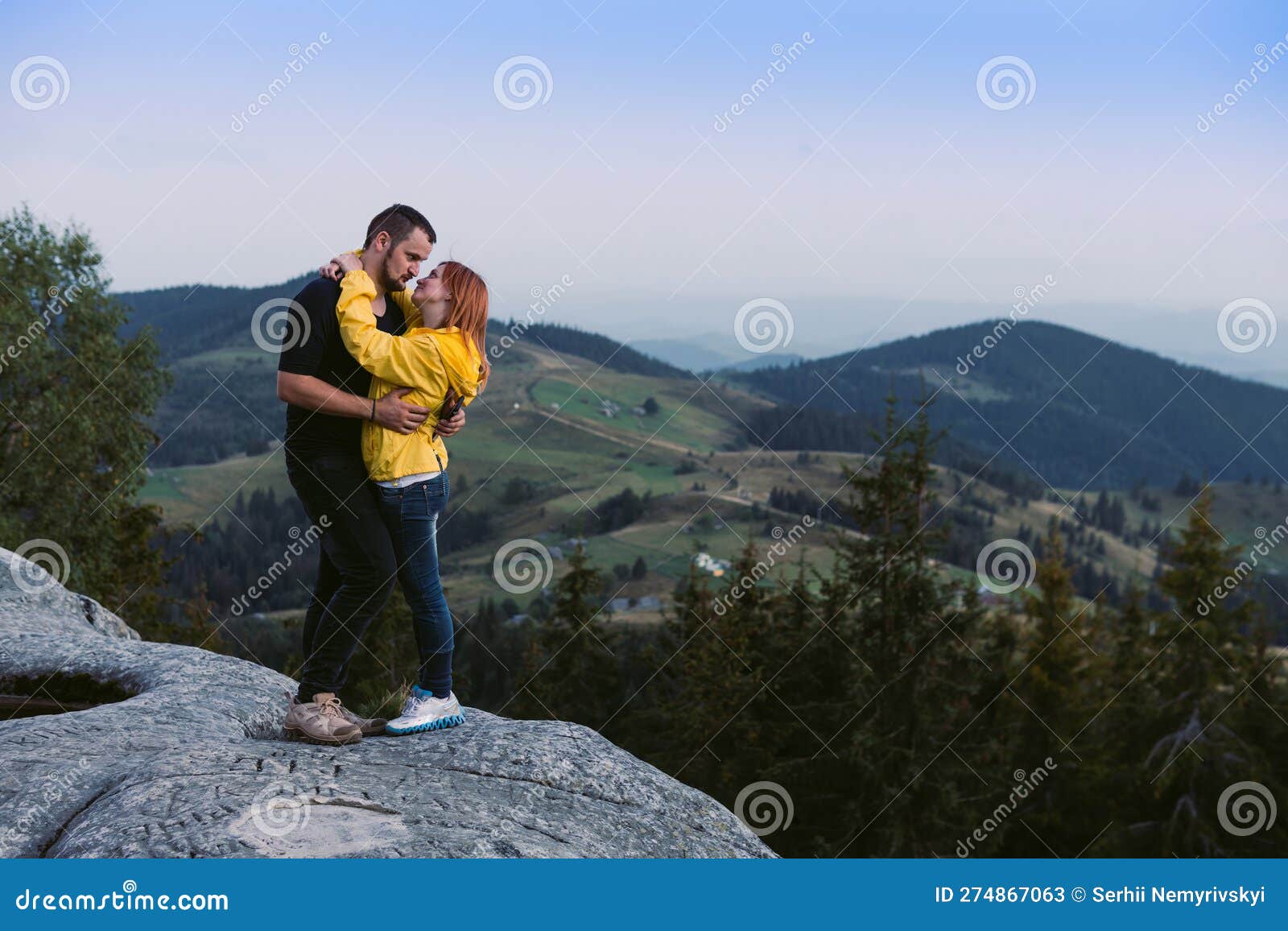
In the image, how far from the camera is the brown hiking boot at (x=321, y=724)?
7031mm

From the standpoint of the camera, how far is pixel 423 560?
695 cm

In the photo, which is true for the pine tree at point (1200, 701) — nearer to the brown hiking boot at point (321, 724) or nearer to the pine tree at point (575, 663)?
the pine tree at point (575, 663)

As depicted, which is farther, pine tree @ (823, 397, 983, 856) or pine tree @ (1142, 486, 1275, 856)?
pine tree @ (1142, 486, 1275, 856)

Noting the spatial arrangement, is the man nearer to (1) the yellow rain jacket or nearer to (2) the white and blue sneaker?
(1) the yellow rain jacket

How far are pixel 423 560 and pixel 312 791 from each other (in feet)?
5.31

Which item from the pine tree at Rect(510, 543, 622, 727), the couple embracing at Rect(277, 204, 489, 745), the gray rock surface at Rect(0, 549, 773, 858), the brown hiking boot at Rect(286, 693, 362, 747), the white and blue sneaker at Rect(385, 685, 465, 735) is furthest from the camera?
the pine tree at Rect(510, 543, 622, 727)

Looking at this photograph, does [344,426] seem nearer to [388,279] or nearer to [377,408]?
[377,408]

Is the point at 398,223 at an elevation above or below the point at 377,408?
above

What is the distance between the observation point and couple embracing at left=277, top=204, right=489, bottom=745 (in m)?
6.49

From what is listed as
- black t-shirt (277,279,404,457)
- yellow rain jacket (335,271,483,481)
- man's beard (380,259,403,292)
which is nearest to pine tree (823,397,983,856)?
yellow rain jacket (335,271,483,481)

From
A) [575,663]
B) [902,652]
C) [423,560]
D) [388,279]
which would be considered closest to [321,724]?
[423,560]

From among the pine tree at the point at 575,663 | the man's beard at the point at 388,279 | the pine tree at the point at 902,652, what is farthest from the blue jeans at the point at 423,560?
the pine tree at the point at 575,663

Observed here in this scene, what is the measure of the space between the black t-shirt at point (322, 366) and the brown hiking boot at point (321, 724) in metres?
1.75
